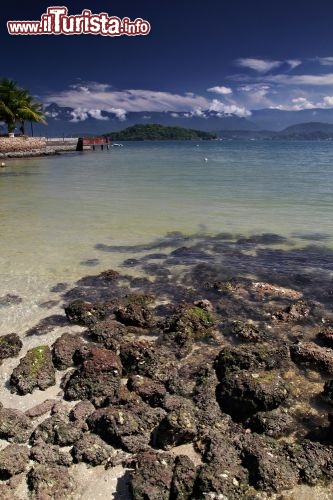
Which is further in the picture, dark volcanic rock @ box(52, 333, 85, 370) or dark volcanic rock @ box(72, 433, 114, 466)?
dark volcanic rock @ box(52, 333, 85, 370)

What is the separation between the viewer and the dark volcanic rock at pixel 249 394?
19.5ft

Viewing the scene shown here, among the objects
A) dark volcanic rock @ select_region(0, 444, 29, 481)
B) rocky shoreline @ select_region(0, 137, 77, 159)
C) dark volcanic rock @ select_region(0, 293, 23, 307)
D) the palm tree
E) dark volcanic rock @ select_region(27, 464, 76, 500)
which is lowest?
Result: dark volcanic rock @ select_region(27, 464, 76, 500)

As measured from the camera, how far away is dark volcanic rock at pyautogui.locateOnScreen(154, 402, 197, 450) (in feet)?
17.7

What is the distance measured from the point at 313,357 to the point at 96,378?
149 inches

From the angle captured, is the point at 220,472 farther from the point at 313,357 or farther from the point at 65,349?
the point at 65,349

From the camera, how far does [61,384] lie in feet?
22.3

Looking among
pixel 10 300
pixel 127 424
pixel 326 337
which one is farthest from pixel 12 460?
pixel 326 337

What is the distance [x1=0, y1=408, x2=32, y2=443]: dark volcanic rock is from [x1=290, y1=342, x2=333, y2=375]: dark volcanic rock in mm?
4562

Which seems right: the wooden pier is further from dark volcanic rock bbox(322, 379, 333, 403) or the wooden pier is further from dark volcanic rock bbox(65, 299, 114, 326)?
dark volcanic rock bbox(322, 379, 333, 403)

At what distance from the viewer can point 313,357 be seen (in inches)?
287

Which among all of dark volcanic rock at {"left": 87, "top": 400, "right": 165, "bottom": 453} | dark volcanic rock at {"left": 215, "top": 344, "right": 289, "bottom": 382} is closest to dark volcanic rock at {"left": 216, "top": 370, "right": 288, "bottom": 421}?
dark volcanic rock at {"left": 215, "top": 344, "right": 289, "bottom": 382}

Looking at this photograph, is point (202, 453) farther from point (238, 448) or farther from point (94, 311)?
point (94, 311)

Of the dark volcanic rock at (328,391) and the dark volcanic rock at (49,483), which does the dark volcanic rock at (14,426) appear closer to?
the dark volcanic rock at (49,483)

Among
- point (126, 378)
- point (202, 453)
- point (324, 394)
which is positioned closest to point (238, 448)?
point (202, 453)
